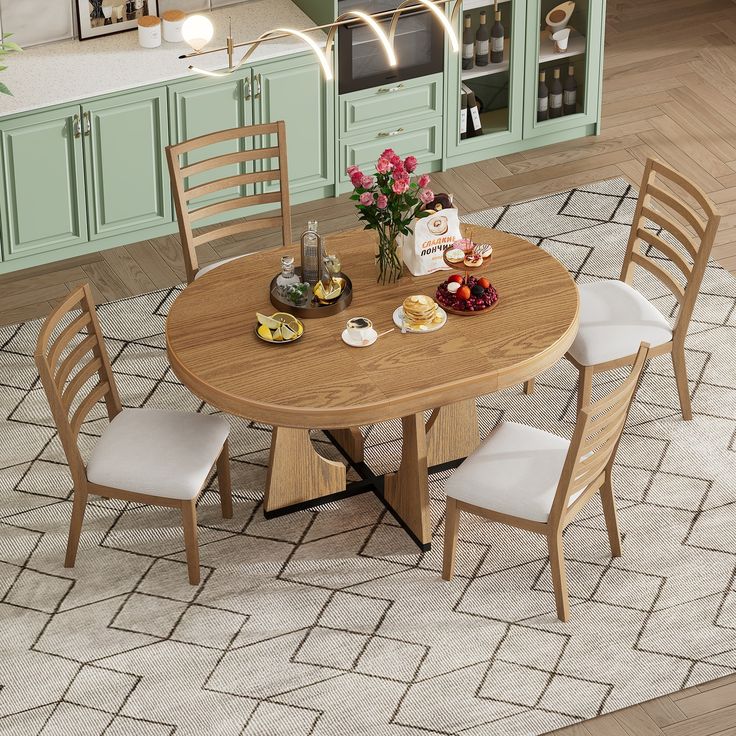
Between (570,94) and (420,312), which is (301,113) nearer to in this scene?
(570,94)

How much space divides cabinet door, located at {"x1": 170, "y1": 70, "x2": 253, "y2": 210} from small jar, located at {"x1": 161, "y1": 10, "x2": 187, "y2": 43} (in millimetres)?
270

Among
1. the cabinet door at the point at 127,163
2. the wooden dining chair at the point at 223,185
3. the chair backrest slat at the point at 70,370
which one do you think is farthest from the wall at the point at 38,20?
the chair backrest slat at the point at 70,370

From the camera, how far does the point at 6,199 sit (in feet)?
20.0

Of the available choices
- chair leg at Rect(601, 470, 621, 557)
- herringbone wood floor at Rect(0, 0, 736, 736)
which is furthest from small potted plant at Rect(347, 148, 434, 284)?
herringbone wood floor at Rect(0, 0, 736, 736)

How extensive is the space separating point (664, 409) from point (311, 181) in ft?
7.04

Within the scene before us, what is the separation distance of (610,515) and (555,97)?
9.79 ft

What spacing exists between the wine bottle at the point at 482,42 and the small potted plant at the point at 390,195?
7.23ft

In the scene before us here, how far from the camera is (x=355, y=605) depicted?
15.6ft

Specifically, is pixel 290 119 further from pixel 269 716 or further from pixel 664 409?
pixel 269 716

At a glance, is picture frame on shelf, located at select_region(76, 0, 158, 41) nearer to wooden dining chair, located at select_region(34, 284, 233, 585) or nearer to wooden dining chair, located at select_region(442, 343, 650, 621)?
wooden dining chair, located at select_region(34, 284, 233, 585)

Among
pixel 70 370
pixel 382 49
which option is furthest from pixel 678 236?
pixel 70 370

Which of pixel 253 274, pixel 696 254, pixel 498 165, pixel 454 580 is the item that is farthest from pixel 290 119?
pixel 454 580

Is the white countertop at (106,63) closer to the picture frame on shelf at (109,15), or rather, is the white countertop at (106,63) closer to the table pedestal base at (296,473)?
the picture frame on shelf at (109,15)

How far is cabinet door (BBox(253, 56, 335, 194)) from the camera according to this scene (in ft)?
20.8
